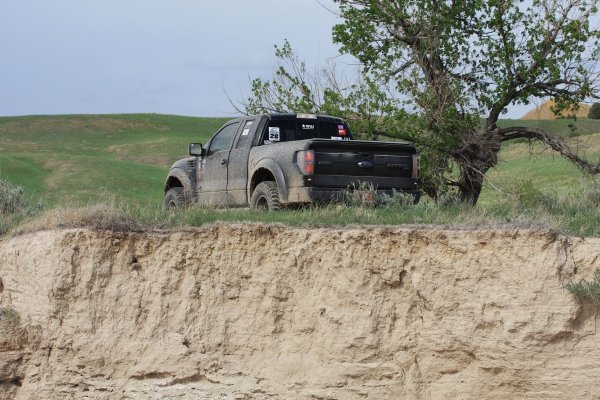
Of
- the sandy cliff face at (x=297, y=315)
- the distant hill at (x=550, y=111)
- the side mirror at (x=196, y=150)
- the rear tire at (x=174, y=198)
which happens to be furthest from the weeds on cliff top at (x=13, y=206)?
the distant hill at (x=550, y=111)

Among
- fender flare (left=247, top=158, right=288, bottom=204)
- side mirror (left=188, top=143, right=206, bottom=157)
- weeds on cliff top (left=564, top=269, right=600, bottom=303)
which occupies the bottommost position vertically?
weeds on cliff top (left=564, top=269, right=600, bottom=303)

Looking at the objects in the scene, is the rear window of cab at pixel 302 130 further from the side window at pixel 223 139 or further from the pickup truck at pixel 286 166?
the side window at pixel 223 139

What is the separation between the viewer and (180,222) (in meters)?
13.1

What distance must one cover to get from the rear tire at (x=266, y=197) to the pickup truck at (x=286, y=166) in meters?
0.01

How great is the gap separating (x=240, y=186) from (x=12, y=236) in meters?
3.51

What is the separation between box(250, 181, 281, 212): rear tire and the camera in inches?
561

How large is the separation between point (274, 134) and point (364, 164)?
2.06 metres

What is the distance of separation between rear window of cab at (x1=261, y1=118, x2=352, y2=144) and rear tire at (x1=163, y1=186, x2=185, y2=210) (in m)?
2.21

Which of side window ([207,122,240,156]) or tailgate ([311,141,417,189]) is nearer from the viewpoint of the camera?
tailgate ([311,141,417,189])

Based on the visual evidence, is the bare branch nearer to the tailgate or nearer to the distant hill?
the distant hill

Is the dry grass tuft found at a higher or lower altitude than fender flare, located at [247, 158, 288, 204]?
lower

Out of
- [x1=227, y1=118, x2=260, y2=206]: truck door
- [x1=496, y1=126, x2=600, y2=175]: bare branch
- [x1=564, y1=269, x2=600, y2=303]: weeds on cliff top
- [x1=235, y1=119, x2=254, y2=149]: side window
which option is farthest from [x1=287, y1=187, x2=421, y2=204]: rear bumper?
Result: [x1=496, y1=126, x2=600, y2=175]: bare branch

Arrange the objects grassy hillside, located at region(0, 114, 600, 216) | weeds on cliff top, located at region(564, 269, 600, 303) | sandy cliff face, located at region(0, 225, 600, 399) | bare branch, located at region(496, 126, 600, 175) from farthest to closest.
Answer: grassy hillside, located at region(0, 114, 600, 216)
bare branch, located at region(496, 126, 600, 175)
sandy cliff face, located at region(0, 225, 600, 399)
weeds on cliff top, located at region(564, 269, 600, 303)

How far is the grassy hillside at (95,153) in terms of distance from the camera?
38719 millimetres
